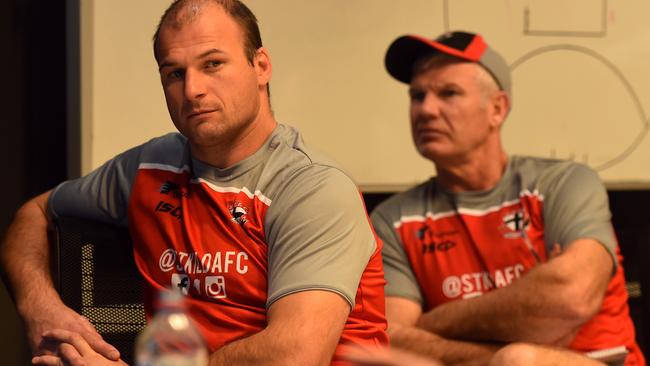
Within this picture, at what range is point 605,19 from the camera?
3.44 metres

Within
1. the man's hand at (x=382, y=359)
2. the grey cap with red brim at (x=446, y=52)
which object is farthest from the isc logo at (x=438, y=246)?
the man's hand at (x=382, y=359)

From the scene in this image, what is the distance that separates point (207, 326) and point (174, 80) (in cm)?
53

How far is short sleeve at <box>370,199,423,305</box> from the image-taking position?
2732mm

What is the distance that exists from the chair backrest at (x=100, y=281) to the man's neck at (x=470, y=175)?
1.10 meters

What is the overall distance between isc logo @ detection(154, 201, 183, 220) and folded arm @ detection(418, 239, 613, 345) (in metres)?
0.88

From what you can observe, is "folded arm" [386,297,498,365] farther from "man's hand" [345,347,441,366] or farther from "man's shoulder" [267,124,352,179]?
"man's hand" [345,347,441,366]

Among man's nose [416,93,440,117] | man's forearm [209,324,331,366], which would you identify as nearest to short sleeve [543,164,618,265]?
man's nose [416,93,440,117]

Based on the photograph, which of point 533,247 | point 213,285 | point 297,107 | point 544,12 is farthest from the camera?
point 544,12

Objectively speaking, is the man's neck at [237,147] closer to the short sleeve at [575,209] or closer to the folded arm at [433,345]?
the folded arm at [433,345]

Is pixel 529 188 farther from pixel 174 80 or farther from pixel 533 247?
pixel 174 80

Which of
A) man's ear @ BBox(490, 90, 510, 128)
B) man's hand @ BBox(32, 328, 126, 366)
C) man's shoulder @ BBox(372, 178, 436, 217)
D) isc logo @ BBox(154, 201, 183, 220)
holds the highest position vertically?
man's ear @ BBox(490, 90, 510, 128)

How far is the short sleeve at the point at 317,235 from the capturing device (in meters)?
1.87

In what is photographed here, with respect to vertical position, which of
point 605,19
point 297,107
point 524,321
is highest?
point 605,19

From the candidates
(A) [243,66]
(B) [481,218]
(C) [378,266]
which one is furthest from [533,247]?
(A) [243,66]
